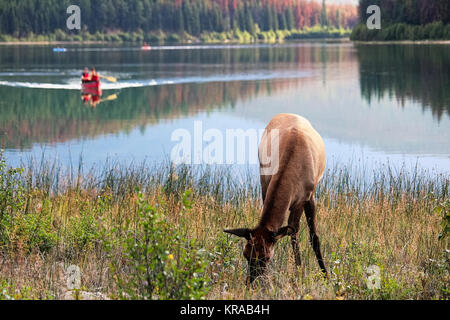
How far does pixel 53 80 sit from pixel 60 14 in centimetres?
9361

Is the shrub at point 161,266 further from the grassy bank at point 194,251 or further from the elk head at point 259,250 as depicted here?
the elk head at point 259,250

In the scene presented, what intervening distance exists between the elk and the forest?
87.0 meters

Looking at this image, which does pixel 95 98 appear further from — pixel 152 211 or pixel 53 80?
pixel 152 211

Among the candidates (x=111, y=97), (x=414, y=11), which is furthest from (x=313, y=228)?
(x=414, y=11)

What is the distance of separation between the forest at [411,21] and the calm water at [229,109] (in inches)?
982

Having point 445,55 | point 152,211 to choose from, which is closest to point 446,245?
point 152,211

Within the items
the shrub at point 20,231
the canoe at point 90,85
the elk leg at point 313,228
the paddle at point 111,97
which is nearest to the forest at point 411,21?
the paddle at point 111,97

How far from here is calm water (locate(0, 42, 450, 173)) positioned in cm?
2664

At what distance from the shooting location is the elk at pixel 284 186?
6.60 meters

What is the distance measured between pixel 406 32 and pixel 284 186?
97720 mm
